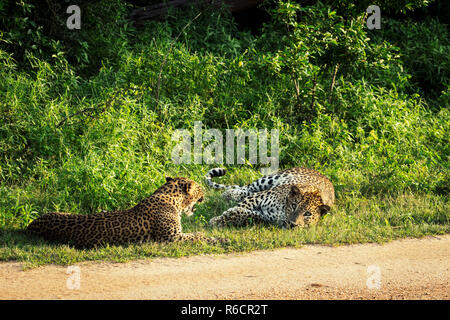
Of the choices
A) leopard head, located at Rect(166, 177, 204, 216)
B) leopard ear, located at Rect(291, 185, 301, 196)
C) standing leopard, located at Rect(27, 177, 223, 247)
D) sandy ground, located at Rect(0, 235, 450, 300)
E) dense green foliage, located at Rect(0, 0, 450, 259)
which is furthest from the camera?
dense green foliage, located at Rect(0, 0, 450, 259)

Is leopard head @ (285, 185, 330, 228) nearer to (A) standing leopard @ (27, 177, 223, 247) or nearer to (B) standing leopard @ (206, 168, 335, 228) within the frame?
(B) standing leopard @ (206, 168, 335, 228)

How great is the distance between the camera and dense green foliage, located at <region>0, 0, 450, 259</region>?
8.16 m

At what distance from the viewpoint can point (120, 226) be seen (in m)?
6.62

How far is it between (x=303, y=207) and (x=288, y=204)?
8.5 inches

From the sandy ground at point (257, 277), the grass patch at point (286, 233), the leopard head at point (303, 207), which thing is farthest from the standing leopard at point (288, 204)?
the sandy ground at point (257, 277)

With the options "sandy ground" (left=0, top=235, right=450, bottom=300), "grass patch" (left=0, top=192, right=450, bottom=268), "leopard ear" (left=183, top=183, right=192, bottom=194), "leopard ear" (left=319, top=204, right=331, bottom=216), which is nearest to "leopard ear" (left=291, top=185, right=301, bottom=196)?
"leopard ear" (left=319, top=204, right=331, bottom=216)

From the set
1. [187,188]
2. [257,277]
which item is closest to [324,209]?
[187,188]

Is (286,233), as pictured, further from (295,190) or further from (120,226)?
(120,226)

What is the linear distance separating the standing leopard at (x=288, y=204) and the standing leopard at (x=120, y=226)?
32.0 inches

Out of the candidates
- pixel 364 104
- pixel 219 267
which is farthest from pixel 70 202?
pixel 364 104

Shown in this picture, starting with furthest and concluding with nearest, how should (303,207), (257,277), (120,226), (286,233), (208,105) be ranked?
(208,105) → (303,207) → (286,233) → (120,226) → (257,277)

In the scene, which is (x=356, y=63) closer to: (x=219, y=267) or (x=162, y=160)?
(x=162, y=160)

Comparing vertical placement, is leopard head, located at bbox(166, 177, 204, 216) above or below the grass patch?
above

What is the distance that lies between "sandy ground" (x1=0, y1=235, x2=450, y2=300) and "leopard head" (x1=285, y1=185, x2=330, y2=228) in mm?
722
